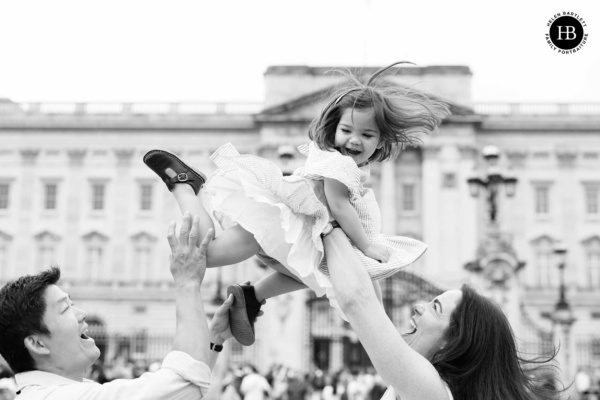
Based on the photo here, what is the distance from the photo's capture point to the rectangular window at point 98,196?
43.1 meters

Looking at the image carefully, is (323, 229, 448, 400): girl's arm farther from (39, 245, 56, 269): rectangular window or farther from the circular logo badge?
(39, 245, 56, 269): rectangular window

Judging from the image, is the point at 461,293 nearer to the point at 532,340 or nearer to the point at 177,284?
the point at 177,284

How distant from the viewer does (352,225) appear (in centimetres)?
304

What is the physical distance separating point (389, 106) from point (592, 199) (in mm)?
41156

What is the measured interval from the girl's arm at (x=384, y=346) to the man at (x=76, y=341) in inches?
20.0

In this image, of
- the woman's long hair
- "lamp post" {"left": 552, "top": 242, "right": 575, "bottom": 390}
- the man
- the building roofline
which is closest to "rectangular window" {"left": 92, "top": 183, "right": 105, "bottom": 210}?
the building roofline

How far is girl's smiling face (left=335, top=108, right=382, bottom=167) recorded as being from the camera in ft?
10.7

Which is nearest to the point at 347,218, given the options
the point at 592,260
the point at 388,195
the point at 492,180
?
the point at 492,180

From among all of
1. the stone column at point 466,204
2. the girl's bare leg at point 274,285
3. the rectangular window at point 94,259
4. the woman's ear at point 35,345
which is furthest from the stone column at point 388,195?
the woman's ear at point 35,345

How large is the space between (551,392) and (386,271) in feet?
2.50

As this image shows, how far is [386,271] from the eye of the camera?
9.31 feet

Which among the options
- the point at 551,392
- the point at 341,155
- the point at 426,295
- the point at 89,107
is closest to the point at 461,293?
the point at 551,392

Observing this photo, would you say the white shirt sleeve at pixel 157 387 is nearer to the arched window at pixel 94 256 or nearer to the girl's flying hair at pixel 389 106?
the girl's flying hair at pixel 389 106

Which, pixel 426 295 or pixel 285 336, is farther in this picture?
pixel 285 336
